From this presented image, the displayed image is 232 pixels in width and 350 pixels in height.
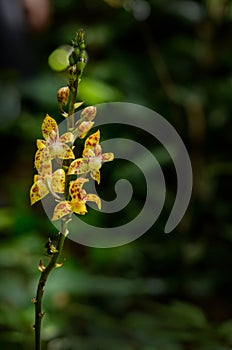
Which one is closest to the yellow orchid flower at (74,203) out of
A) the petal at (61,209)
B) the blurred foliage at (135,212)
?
the petal at (61,209)

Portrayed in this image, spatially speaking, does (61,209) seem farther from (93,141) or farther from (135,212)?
(135,212)

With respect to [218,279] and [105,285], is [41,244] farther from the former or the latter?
[218,279]

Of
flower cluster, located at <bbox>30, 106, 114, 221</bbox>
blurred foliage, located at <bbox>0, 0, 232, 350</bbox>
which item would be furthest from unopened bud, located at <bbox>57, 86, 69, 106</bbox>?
blurred foliage, located at <bbox>0, 0, 232, 350</bbox>

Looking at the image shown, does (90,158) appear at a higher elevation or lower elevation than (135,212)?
lower

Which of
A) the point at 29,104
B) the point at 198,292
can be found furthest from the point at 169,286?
the point at 29,104

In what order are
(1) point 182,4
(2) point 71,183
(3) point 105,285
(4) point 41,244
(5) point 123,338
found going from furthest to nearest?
(1) point 182,4 → (4) point 41,244 → (3) point 105,285 → (5) point 123,338 → (2) point 71,183

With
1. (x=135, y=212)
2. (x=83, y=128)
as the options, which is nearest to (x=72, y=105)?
(x=83, y=128)

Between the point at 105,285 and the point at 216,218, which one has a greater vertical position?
the point at 216,218
